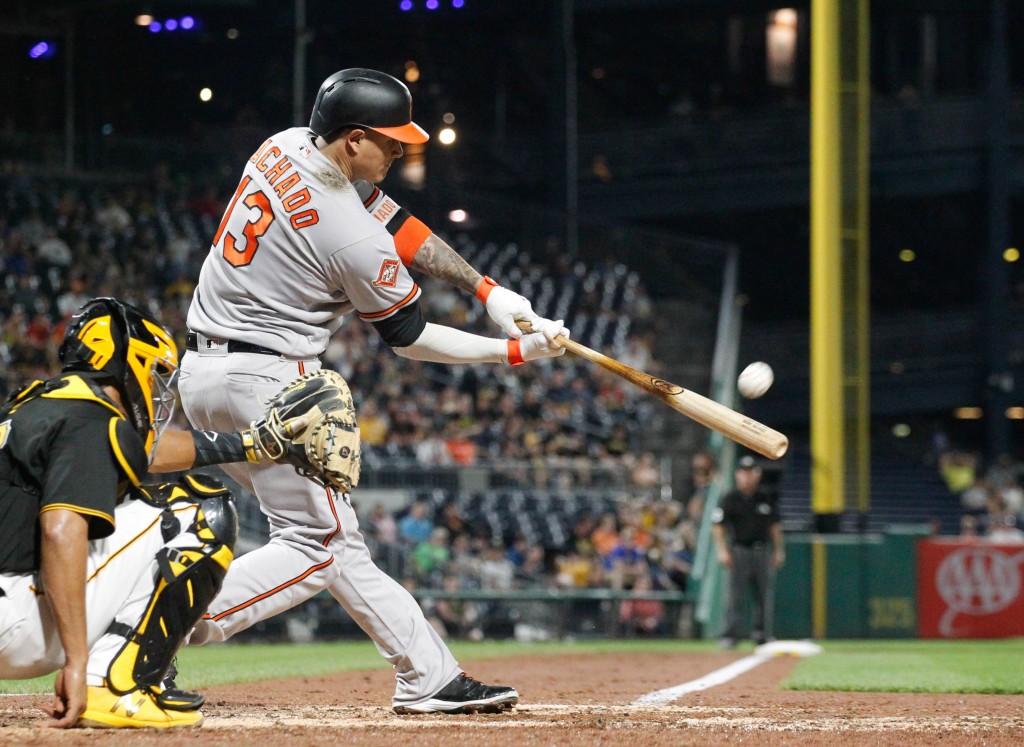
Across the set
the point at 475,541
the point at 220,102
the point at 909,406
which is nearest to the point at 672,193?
the point at 909,406

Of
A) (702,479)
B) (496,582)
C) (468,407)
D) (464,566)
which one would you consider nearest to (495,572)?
(496,582)

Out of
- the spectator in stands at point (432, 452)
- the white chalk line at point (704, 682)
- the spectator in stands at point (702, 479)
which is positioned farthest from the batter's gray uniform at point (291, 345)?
the spectator in stands at point (432, 452)

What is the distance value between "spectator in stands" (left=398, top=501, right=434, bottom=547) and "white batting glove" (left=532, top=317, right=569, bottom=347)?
9.02m

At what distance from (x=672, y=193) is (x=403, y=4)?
20.9ft

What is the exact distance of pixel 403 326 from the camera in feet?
12.7

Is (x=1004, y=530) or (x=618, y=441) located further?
(x=1004, y=530)

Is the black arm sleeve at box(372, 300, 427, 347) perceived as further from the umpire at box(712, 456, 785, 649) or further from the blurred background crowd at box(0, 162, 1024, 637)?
the blurred background crowd at box(0, 162, 1024, 637)

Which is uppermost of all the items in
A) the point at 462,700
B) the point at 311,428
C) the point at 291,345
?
the point at 291,345

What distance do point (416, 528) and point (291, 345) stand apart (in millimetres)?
9337

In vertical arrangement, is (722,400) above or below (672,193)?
below

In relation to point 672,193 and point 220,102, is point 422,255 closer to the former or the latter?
point 220,102

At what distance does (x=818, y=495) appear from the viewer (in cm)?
1327

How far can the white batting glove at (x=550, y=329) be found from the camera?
13.0ft

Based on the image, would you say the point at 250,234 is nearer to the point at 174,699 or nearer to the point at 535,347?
the point at 535,347
